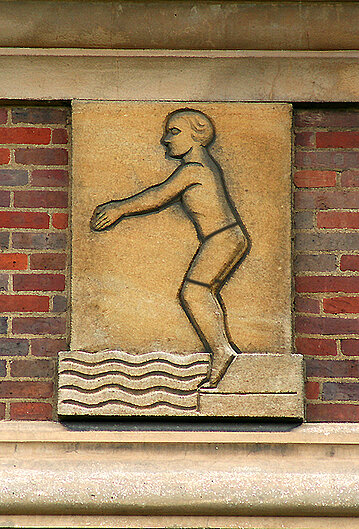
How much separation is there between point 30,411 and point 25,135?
41.9 inches

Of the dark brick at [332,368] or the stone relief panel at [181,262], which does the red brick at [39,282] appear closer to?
the stone relief panel at [181,262]

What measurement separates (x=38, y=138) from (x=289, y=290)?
1132 millimetres

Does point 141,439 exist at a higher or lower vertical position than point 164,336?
lower

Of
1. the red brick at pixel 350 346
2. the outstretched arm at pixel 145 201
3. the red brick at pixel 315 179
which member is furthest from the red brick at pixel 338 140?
the red brick at pixel 350 346

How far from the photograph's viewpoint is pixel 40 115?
9.47 feet

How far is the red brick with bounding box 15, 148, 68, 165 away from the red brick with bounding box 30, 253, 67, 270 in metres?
0.36

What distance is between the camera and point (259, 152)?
9.20 feet

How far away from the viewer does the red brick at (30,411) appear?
280 cm

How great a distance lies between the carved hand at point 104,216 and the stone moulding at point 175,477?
771mm

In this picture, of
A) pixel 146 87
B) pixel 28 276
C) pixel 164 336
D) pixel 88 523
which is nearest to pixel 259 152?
pixel 146 87

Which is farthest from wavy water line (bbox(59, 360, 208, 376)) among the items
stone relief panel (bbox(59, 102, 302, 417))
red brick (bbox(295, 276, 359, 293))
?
red brick (bbox(295, 276, 359, 293))

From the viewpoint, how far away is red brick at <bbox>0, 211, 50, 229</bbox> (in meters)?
2.86

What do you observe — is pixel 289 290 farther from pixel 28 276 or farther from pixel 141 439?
pixel 28 276

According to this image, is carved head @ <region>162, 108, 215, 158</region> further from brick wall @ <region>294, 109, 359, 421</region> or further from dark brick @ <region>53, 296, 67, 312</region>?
dark brick @ <region>53, 296, 67, 312</region>
